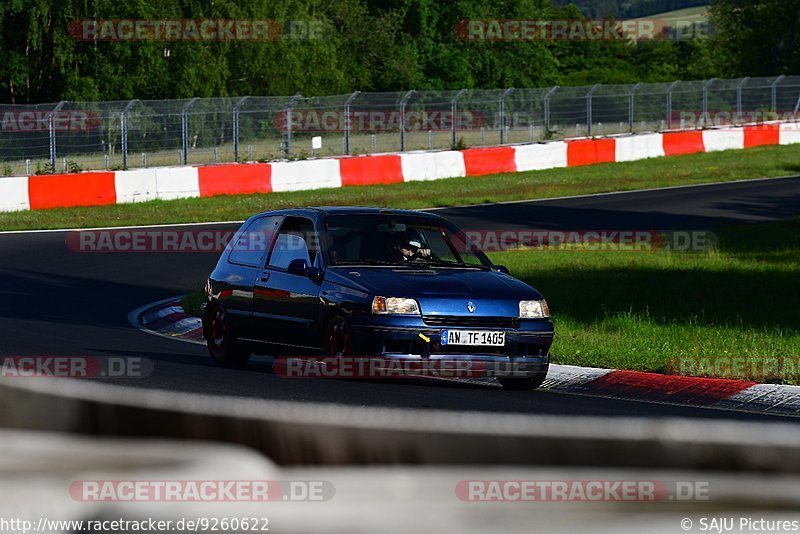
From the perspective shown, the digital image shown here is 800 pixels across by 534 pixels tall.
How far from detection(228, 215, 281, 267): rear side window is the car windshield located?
70 cm

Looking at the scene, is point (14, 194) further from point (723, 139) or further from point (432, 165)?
point (723, 139)

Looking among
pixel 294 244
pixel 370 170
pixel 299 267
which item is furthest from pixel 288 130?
pixel 299 267

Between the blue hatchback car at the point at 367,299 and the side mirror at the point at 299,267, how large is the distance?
0.01m

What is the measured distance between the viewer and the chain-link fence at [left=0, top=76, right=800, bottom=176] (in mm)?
31594

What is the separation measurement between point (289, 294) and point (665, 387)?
2.99 metres

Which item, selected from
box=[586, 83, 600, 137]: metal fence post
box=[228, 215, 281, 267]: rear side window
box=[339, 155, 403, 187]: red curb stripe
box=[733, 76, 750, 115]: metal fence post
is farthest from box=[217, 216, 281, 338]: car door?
box=[733, 76, 750, 115]: metal fence post

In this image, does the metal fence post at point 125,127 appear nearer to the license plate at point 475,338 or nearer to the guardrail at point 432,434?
the license plate at point 475,338

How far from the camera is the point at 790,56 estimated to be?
76.2m

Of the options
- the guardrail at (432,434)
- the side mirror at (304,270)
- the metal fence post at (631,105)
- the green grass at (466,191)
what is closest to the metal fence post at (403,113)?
the green grass at (466,191)

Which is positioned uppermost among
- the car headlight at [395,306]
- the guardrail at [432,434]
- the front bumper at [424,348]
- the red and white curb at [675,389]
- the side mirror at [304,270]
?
the guardrail at [432,434]

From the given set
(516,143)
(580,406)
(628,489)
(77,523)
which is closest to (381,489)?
(628,489)

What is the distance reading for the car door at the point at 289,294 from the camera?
10.8 metres

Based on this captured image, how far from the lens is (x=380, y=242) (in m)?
11.3

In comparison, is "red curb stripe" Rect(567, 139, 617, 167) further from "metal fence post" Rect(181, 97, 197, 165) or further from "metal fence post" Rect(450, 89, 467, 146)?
"metal fence post" Rect(181, 97, 197, 165)
